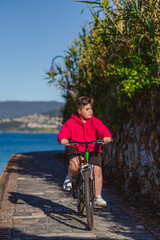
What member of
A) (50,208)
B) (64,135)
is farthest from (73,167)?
(50,208)

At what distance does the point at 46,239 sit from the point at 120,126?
4849 mm

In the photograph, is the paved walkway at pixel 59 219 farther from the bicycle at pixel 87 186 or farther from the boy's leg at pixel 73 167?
the boy's leg at pixel 73 167

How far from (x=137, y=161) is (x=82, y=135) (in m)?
2.17

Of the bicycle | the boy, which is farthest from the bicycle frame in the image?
the boy

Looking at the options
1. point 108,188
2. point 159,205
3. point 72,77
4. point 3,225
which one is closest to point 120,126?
point 108,188

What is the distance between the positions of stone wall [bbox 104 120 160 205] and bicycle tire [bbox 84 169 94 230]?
1583 millimetres

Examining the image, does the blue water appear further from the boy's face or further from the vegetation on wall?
the boy's face

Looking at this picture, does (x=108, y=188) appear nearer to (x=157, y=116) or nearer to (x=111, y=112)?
(x=111, y=112)

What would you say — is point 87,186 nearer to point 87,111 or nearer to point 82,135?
point 82,135

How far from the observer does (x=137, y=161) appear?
7.13 metres

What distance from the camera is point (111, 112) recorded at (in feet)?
30.0

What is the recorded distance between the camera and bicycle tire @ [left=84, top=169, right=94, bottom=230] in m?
4.70

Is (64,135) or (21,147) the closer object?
(64,135)

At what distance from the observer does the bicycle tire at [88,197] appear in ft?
15.4
